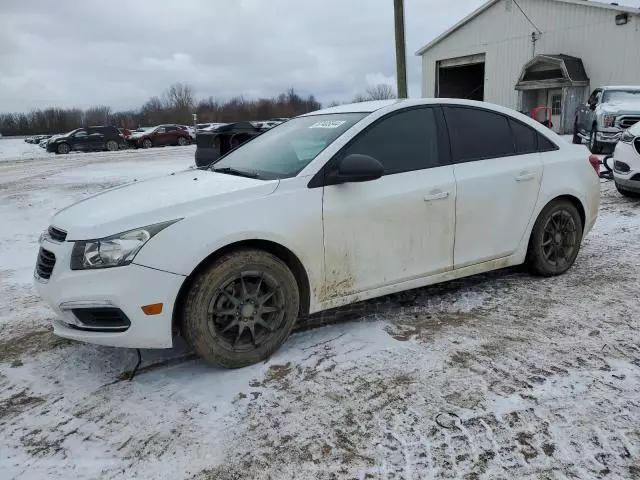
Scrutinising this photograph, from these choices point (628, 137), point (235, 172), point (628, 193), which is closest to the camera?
point (235, 172)

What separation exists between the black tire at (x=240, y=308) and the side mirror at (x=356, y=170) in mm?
669

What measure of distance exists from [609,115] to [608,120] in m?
0.12

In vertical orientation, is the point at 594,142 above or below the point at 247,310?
below

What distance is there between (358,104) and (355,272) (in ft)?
5.11

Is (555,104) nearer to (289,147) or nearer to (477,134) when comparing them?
(477,134)

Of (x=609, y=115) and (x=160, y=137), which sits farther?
(x=160, y=137)

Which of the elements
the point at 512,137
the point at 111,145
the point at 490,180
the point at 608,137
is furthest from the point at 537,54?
the point at 490,180

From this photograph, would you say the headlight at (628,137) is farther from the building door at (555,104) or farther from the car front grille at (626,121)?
the building door at (555,104)

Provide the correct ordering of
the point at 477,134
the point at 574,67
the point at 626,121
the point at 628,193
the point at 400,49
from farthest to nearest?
the point at 574,67, the point at 400,49, the point at 626,121, the point at 628,193, the point at 477,134

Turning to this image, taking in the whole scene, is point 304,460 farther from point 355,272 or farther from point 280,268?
point 355,272

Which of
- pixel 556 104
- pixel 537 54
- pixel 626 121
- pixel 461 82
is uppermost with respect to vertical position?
pixel 537 54

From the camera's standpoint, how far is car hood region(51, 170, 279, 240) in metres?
2.99

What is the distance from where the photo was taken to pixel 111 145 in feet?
100

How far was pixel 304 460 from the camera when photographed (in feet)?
8.02
